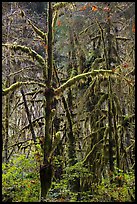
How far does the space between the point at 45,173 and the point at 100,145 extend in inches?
98.4

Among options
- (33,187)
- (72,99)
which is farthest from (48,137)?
(72,99)

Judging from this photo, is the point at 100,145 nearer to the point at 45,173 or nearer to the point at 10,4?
the point at 45,173

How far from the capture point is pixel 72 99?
30.6ft

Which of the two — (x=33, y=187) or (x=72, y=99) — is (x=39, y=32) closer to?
(x=72, y=99)

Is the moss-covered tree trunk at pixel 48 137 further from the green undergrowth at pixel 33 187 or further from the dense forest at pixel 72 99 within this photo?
the green undergrowth at pixel 33 187

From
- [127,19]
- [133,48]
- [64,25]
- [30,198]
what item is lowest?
[30,198]

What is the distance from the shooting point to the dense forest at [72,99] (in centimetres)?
623

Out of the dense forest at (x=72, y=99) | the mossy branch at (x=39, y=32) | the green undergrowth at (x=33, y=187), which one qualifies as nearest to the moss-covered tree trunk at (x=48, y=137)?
the dense forest at (x=72, y=99)

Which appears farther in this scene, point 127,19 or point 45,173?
point 127,19

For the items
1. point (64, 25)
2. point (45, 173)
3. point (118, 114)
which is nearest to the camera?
point (45, 173)

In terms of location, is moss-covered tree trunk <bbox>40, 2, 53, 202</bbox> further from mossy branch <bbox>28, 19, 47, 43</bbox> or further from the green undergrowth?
mossy branch <bbox>28, 19, 47, 43</bbox>

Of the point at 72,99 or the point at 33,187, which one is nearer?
the point at 33,187

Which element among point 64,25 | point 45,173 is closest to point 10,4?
point 64,25

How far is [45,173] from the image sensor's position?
5.95m
